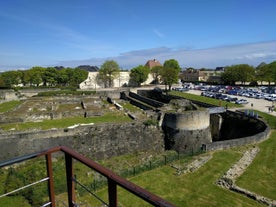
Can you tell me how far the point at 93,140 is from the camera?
17.8 m

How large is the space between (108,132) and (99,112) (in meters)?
5.17

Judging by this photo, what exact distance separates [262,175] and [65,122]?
14899 mm

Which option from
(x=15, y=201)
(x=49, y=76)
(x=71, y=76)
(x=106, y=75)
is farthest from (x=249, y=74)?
(x=15, y=201)

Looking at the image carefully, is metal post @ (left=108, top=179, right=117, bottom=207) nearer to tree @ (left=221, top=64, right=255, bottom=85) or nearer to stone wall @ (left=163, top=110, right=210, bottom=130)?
stone wall @ (left=163, top=110, right=210, bottom=130)

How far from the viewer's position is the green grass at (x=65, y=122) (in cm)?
1890

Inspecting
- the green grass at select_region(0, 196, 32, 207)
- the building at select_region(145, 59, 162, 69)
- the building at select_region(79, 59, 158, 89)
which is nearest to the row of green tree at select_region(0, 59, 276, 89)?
the building at select_region(79, 59, 158, 89)

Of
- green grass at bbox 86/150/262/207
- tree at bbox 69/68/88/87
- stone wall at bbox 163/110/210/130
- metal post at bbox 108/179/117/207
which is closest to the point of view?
metal post at bbox 108/179/117/207

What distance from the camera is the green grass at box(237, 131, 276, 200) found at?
444 inches

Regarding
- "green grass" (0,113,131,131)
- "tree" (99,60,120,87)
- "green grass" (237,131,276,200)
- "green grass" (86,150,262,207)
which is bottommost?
"green grass" (86,150,262,207)

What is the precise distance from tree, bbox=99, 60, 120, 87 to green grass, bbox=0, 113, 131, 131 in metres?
34.8

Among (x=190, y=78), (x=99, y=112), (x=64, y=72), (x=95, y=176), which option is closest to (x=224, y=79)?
(x=190, y=78)

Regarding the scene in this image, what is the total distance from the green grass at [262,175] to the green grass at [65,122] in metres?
10.5

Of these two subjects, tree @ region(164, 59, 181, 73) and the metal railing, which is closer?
the metal railing

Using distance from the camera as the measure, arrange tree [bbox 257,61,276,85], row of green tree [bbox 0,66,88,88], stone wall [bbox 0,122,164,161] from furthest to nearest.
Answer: row of green tree [bbox 0,66,88,88], tree [bbox 257,61,276,85], stone wall [bbox 0,122,164,161]
